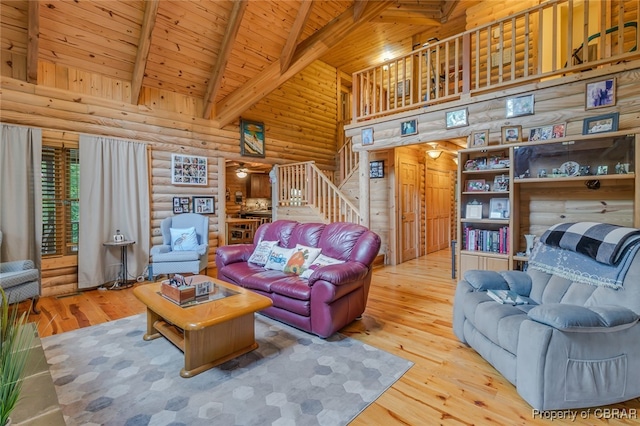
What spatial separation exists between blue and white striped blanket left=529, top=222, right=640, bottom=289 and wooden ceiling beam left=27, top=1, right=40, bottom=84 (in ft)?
19.2

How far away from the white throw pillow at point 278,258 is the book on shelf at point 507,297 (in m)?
2.06

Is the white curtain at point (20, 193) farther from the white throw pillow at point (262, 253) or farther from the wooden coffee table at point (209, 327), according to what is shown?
the white throw pillow at point (262, 253)

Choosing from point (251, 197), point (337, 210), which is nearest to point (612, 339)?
point (337, 210)

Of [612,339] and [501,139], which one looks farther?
[501,139]

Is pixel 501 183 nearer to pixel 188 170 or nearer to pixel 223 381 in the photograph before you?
pixel 223 381

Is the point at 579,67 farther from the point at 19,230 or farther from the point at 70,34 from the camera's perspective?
the point at 19,230

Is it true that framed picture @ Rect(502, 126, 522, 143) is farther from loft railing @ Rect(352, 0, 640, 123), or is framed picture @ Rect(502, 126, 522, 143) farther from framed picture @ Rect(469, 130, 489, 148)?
loft railing @ Rect(352, 0, 640, 123)

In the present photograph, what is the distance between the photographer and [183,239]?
474 centimetres

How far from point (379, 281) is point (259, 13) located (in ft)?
15.0

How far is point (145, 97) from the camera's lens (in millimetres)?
4945

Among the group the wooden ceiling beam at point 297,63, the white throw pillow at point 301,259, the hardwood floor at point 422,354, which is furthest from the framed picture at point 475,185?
the wooden ceiling beam at point 297,63

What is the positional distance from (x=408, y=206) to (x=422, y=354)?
4100 mm

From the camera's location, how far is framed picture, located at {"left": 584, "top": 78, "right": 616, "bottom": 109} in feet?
10.4

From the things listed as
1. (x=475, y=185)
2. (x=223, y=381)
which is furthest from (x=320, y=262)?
(x=475, y=185)
